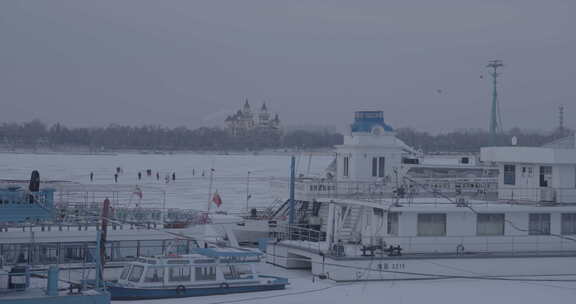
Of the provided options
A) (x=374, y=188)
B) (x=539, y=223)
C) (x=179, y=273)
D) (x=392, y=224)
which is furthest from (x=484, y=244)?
(x=179, y=273)

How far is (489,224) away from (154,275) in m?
9.75

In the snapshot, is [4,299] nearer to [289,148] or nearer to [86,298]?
[86,298]

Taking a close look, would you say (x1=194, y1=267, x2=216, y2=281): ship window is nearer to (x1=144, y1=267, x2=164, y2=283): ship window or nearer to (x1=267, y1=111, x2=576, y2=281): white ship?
(x1=144, y1=267, x2=164, y2=283): ship window

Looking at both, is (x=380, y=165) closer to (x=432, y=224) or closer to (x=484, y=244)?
(x=432, y=224)

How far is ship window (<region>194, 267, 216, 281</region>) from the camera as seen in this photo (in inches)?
776

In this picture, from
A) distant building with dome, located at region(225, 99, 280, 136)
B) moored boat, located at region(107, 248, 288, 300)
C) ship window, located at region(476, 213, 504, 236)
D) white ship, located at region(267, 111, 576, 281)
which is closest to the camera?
moored boat, located at region(107, 248, 288, 300)

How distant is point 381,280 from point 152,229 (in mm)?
6222

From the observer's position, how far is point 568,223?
24.2 m

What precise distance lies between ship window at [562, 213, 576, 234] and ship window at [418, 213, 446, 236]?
361 centimetres

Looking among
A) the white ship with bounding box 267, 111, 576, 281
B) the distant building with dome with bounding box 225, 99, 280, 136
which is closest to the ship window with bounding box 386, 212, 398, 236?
the white ship with bounding box 267, 111, 576, 281

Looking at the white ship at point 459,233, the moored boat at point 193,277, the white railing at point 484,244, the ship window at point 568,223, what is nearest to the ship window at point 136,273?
the moored boat at point 193,277

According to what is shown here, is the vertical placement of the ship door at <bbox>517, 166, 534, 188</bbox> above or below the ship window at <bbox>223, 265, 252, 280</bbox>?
above

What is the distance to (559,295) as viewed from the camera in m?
20.7

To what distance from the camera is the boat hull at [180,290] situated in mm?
18625
